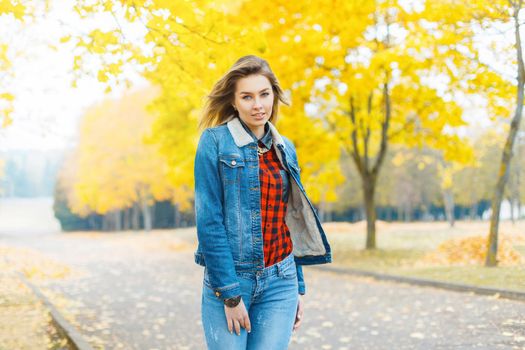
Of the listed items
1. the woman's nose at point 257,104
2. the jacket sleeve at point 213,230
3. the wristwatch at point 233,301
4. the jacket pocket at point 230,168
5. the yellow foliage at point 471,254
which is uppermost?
the woman's nose at point 257,104

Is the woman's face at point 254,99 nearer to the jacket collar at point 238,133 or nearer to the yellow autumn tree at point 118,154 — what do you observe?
the jacket collar at point 238,133

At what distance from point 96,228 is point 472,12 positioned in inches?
1952

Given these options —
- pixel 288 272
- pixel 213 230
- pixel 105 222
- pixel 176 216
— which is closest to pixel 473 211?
pixel 176 216

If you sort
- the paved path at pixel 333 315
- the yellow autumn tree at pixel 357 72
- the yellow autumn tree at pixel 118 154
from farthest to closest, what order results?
the yellow autumn tree at pixel 118 154 < the yellow autumn tree at pixel 357 72 < the paved path at pixel 333 315

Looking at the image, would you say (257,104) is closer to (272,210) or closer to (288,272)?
(272,210)

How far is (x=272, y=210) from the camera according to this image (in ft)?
8.32

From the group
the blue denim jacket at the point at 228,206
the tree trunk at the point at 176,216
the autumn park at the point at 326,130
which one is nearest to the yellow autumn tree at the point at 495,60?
the autumn park at the point at 326,130

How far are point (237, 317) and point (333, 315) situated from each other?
6.12 m

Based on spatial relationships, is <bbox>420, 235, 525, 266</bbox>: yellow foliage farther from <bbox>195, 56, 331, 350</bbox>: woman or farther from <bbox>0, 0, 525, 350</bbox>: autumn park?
<bbox>195, 56, 331, 350</bbox>: woman

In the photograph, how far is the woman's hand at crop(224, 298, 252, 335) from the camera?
2.33 metres

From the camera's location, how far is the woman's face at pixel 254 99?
8.30 feet

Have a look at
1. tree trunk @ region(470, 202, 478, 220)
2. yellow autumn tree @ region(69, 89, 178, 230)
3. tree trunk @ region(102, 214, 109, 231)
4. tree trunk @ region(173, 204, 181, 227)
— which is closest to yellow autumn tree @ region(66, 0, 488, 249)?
yellow autumn tree @ region(69, 89, 178, 230)

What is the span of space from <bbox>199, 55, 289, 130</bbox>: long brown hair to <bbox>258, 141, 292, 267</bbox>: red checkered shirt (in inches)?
10.0

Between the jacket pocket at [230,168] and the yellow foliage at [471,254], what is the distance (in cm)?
854
